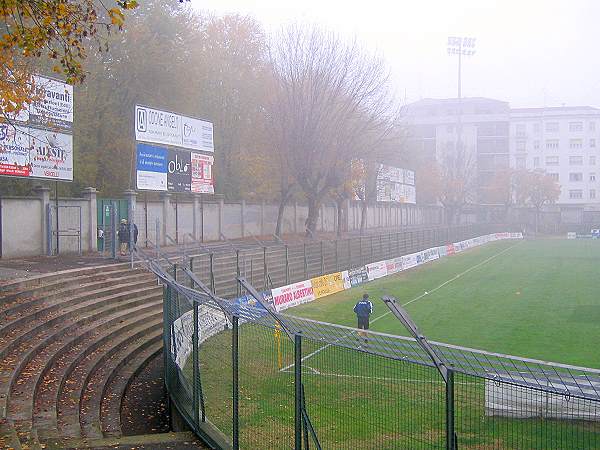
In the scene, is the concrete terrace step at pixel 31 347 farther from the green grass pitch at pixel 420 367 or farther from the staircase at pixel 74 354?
the green grass pitch at pixel 420 367

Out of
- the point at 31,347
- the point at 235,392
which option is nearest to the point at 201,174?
the point at 31,347

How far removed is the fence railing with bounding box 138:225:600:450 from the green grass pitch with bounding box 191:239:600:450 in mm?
24

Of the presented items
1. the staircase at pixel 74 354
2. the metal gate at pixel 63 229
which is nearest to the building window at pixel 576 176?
the metal gate at pixel 63 229

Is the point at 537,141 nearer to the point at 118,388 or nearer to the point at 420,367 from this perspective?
the point at 420,367

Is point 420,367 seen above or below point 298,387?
below

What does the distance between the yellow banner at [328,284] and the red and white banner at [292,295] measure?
557mm

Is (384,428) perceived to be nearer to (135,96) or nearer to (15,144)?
(15,144)

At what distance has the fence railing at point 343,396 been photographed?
21.7 ft

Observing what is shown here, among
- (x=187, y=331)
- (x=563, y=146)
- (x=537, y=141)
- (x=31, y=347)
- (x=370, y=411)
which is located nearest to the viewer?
(x=370, y=411)

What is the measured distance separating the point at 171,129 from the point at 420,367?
20.1 metres

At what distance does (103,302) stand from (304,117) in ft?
81.0

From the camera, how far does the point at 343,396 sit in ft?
25.2

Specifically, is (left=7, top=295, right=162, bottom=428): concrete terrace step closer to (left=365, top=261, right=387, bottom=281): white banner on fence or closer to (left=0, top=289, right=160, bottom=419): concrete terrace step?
(left=0, top=289, right=160, bottom=419): concrete terrace step

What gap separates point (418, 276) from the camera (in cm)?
3916
